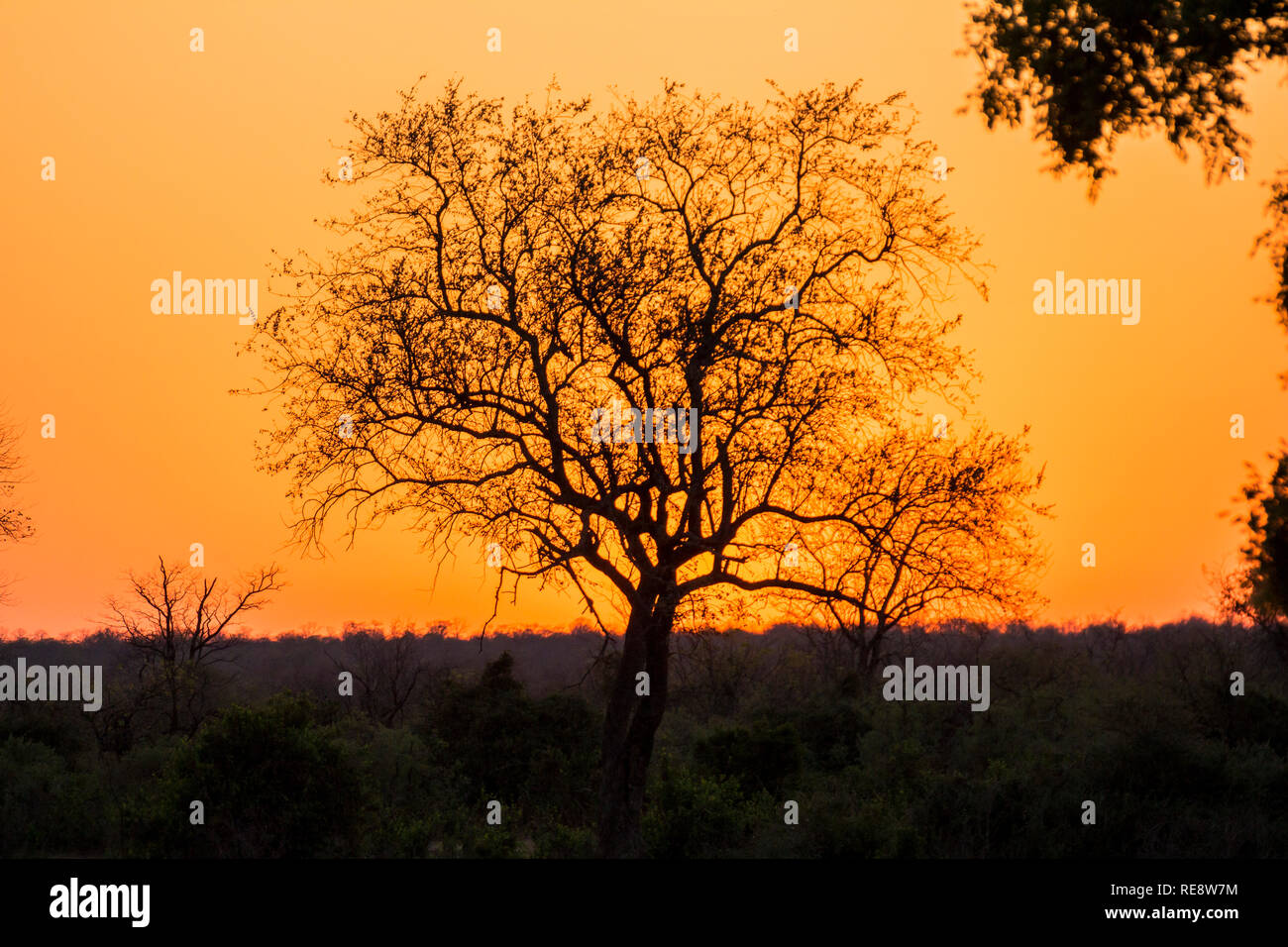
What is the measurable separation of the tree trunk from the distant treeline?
2.08ft

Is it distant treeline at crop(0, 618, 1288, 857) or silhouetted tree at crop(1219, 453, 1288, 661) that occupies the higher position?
silhouetted tree at crop(1219, 453, 1288, 661)

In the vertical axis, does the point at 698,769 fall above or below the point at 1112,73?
below

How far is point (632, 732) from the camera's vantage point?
64.4 ft

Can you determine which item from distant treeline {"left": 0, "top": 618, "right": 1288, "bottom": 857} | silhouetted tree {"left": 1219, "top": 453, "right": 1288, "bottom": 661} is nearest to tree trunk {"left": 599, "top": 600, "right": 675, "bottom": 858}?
distant treeline {"left": 0, "top": 618, "right": 1288, "bottom": 857}

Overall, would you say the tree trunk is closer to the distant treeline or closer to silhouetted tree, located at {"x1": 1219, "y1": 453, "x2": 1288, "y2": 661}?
the distant treeline

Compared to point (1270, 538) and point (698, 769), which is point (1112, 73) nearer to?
point (1270, 538)

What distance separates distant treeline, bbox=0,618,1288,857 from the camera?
1856 cm

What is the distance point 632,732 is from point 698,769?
881 centimetres

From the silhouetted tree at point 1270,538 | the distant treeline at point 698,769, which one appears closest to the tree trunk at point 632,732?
the distant treeline at point 698,769

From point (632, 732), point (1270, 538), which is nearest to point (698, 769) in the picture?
point (632, 732)

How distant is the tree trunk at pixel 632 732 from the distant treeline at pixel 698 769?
0.63m

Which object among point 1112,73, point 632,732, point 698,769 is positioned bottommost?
point 698,769
